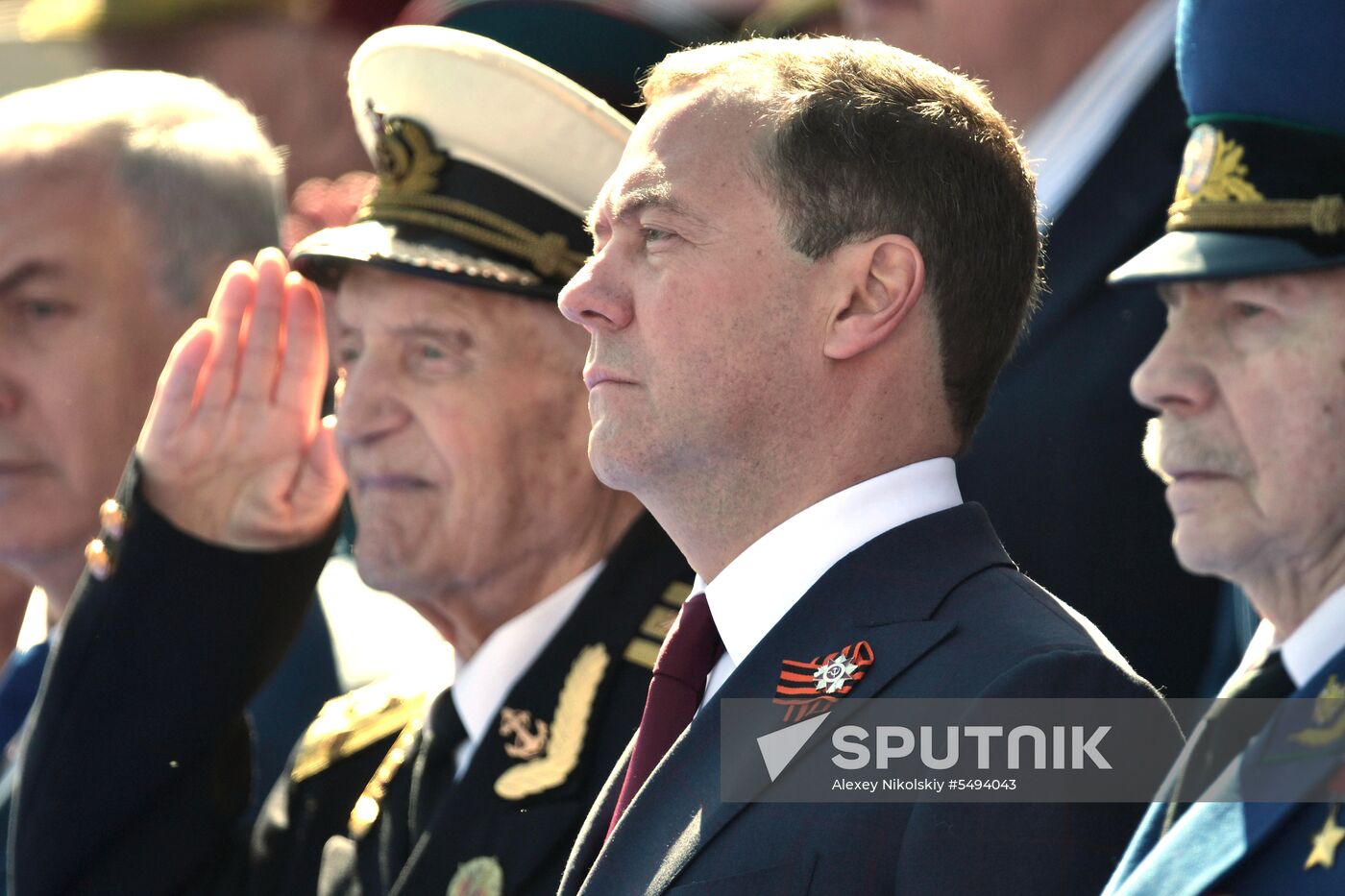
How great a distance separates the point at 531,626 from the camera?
3.57 meters

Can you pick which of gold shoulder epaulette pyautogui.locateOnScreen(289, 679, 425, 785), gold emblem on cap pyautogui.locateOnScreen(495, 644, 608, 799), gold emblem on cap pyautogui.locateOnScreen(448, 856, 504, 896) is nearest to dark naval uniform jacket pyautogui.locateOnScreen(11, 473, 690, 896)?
gold shoulder epaulette pyautogui.locateOnScreen(289, 679, 425, 785)

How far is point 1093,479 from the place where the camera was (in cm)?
353

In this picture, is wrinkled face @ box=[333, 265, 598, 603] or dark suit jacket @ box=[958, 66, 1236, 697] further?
wrinkled face @ box=[333, 265, 598, 603]

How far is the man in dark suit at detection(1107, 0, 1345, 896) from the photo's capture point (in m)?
2.19

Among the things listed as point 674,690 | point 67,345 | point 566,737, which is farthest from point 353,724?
point 674,690

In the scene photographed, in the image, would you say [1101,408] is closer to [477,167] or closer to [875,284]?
[875,284]

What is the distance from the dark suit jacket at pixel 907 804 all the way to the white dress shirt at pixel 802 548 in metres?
0.05

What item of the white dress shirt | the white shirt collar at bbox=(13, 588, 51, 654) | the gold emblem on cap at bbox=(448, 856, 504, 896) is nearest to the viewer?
the white dress shirt

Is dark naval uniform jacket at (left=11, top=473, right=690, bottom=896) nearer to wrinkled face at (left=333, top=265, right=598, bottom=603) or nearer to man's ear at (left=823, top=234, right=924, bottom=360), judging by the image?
wrinkled face at (left=333, top=265, right=598, bottom=603)

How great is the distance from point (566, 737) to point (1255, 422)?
Answer: 1.33 meters

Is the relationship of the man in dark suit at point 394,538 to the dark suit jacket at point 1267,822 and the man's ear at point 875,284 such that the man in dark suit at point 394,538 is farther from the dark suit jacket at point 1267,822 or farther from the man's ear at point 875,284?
the dark suit jacket at point 1267,822

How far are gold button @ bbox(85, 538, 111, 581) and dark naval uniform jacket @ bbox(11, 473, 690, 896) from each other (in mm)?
15

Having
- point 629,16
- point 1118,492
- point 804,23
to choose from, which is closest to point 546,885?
point 1118,492

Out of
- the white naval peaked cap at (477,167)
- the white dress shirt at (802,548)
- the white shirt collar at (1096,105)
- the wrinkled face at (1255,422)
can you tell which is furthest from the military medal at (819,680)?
the white shirt collar at (1096,105)
